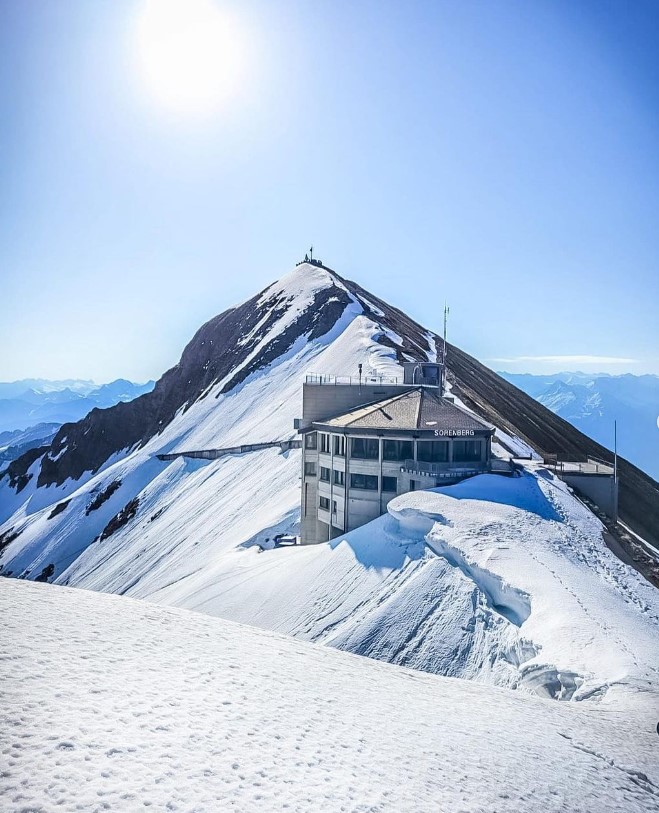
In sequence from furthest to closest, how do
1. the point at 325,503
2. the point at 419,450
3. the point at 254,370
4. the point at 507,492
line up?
the point at 254,370 < the point at 325,503 < the point at 419,450 < the point at 507,492

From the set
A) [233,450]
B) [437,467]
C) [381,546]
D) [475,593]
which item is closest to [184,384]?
[233,450]

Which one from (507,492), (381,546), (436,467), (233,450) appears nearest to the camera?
(381,546)

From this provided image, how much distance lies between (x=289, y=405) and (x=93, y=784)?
6553 centimetres

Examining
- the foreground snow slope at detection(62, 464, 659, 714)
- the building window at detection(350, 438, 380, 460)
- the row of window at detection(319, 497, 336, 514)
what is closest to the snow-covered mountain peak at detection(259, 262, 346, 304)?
the row of window at detection(319, 497, 336, 514)

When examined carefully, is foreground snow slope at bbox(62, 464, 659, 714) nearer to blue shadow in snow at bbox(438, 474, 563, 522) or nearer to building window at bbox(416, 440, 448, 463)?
blue shadow in snow at bbox(438, 474, 563, 522)

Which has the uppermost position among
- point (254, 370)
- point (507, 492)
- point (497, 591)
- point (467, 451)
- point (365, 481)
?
point (254, 370)

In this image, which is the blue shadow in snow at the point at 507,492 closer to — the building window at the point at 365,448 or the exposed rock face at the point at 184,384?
the building window at the point at 365,448

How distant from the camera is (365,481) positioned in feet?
111

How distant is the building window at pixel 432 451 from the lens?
3253 centimetres

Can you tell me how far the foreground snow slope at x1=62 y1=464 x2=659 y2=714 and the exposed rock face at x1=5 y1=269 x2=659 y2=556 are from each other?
36126 mm

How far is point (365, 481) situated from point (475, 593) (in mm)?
13695

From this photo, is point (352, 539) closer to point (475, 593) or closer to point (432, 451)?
point (432, 451)

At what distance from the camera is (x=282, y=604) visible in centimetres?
2664

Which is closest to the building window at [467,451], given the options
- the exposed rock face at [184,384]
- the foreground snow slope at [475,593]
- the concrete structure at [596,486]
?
the foreground snow slope at [475,593]
